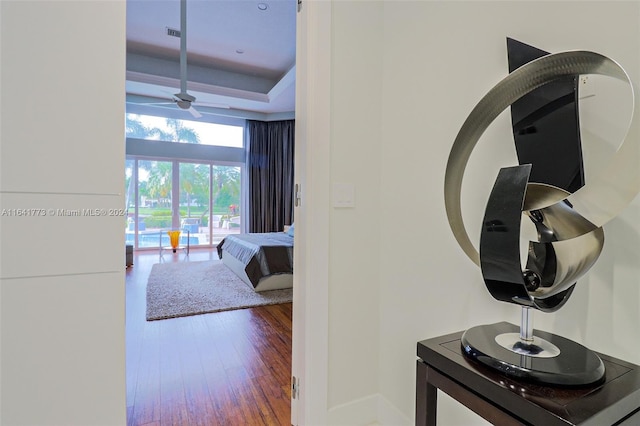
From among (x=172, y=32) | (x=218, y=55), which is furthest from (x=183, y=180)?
(x=172, y=32)

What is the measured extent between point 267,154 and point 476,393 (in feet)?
25.3

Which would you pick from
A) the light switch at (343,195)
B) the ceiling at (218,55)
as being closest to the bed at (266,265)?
the light switch at (343,195)

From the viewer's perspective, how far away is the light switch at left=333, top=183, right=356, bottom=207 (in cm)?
147

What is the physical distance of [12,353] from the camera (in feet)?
3.16

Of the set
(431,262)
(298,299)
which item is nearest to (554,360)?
(431,262)

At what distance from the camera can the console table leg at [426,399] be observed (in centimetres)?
85

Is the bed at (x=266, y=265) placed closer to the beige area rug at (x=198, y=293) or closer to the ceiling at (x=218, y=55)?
the beige area rug at (x=198, y=293)

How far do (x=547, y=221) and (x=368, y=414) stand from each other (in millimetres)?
1340

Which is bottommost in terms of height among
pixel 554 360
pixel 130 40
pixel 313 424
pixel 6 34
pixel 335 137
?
pixel 313 424

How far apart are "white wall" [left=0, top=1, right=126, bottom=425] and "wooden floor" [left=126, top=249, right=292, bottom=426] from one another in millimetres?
684

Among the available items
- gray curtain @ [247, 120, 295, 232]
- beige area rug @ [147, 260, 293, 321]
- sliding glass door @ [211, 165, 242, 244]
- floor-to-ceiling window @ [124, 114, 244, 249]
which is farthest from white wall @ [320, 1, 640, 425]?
sliding glass door @ [211, 165, 242, 244]

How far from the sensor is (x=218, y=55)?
18.1ft

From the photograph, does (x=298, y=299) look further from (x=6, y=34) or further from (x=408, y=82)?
(x=6, y=34)

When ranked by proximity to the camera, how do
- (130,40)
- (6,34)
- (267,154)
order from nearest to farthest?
(6,34) < (130,40) < (267,154)
